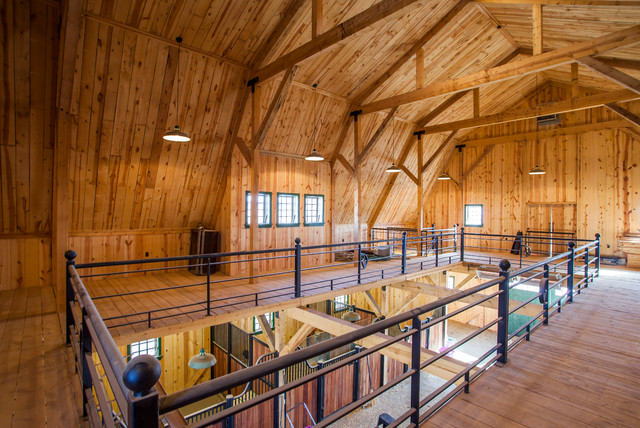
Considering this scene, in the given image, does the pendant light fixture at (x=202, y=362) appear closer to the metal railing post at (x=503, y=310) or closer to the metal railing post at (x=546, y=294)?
the metal railing post at (x=503, y=310)

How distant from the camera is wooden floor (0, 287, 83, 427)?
2.20 metres

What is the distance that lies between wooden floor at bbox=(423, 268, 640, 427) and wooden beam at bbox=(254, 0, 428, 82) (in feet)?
14.0

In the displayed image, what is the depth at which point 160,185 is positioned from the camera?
6.86 meters

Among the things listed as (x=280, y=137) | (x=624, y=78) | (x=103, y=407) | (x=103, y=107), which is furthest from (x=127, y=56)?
(x=624, y=78)

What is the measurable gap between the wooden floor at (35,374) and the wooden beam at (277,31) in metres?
5.17

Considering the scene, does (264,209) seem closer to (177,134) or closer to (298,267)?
(298,267)

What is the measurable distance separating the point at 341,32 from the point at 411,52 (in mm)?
3362

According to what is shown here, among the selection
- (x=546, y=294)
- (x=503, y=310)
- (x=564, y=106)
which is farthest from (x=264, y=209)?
(x=564, y=106)

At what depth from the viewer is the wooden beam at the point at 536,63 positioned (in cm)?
Result: 453

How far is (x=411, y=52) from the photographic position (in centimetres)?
752

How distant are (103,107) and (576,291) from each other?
8.88 meters

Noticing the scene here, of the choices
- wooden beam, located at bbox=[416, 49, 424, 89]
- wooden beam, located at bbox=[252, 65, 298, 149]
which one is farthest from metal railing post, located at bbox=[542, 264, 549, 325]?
wooden beam, located at bbox=[252, 65, 298, 149]

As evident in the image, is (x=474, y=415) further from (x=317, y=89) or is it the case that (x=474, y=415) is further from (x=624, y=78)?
(x=317, y=89)

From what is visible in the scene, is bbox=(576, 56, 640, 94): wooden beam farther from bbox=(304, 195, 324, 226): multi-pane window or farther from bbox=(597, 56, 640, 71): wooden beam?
bbox=(304, 195, 324, 226): multi-pane window
